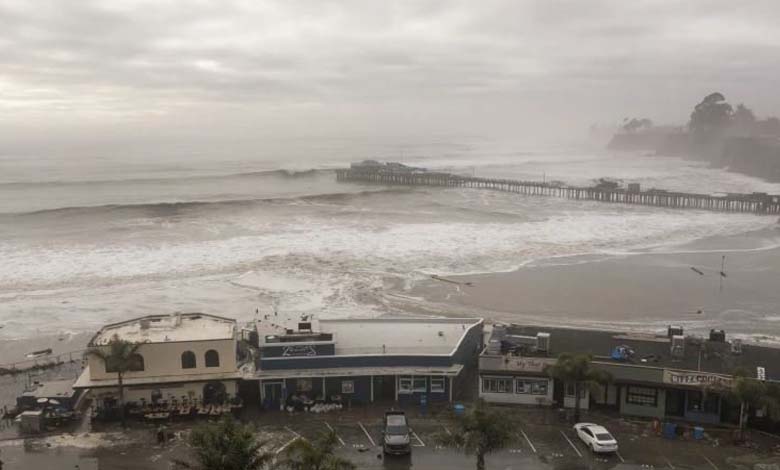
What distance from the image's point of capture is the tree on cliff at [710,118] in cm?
15050

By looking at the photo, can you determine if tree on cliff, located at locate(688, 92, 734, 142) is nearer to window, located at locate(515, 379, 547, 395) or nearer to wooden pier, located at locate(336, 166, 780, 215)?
wooden pier, located at locate(336, 166, 780, 215)

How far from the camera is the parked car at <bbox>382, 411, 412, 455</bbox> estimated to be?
58.1ft

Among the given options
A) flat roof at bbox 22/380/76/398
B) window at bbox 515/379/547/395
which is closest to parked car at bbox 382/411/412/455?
window at bbox 515/379/547/395

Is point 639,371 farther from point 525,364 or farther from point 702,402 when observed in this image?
point 525,364

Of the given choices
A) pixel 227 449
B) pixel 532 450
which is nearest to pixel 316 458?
pixel 227 449

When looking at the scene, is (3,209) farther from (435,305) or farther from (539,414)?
(539,414)

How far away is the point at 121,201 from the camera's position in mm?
78062

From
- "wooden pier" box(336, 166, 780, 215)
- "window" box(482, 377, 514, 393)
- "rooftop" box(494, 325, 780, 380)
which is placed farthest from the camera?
"wooden pier" box(336, 166, 780, 215)

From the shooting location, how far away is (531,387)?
2116 centimetres

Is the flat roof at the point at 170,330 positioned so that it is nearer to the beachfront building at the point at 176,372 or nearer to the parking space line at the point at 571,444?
the beachfront building at the point at 176,372

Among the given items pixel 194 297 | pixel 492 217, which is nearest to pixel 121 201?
pixel 492 217

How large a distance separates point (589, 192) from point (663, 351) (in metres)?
55.2

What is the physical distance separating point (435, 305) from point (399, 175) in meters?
62.4

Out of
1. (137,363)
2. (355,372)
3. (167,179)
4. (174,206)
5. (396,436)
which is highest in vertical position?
(167,179)
